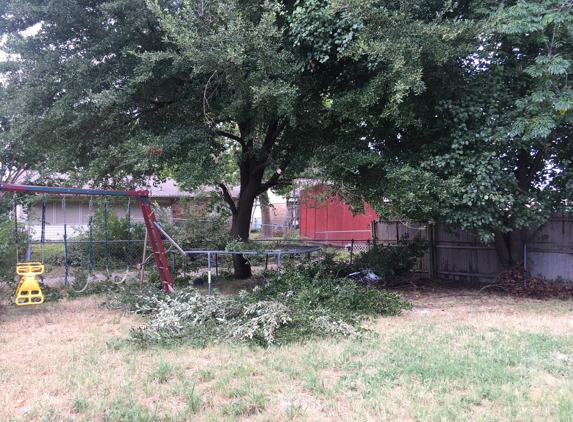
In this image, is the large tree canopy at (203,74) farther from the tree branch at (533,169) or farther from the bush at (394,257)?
the tree branch at (533,169)

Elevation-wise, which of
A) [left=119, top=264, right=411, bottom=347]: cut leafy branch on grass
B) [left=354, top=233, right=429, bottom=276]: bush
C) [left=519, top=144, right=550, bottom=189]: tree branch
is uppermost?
[left=519, top=144, right=550, bottom=189]: tree branch

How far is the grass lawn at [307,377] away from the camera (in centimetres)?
378

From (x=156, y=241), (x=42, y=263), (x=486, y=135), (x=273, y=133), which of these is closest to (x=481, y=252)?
(x=486, y=135)

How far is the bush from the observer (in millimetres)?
Answer: 10906

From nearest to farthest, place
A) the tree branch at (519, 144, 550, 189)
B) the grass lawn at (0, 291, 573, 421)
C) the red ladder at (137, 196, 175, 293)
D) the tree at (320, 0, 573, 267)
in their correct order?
the grass lawn at (0, 291, 573, 421)
the tree at (320, 0, 573, 267)
the red ladder at (137, 196, 175, 293)
the tree branch at (519, 144, 550, 189)

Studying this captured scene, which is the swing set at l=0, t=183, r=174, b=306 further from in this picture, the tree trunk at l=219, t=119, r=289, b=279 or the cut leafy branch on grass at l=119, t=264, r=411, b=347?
the tree trunk at l=219, t=119, r=289, b=279

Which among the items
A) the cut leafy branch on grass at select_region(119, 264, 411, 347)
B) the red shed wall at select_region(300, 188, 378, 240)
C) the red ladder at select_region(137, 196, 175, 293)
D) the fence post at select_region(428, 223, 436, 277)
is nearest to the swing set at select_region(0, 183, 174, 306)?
the red ladder at select_region(137, 196, 175, 293)

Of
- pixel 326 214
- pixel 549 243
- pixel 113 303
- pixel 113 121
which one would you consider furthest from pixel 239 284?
pixel 326 214

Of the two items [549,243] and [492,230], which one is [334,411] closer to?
[492,230]

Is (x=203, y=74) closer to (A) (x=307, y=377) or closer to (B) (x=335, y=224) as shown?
(A) (x=307, y=377)

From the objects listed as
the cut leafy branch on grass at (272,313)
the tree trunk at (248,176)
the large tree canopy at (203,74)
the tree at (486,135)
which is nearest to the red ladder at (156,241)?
the cut leafy branch on grass at (272,313)

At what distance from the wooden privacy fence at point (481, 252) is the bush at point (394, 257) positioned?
1.52 ft

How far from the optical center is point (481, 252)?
11375 millimetres

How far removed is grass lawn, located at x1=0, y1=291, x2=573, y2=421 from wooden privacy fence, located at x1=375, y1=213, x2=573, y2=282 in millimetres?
3642
